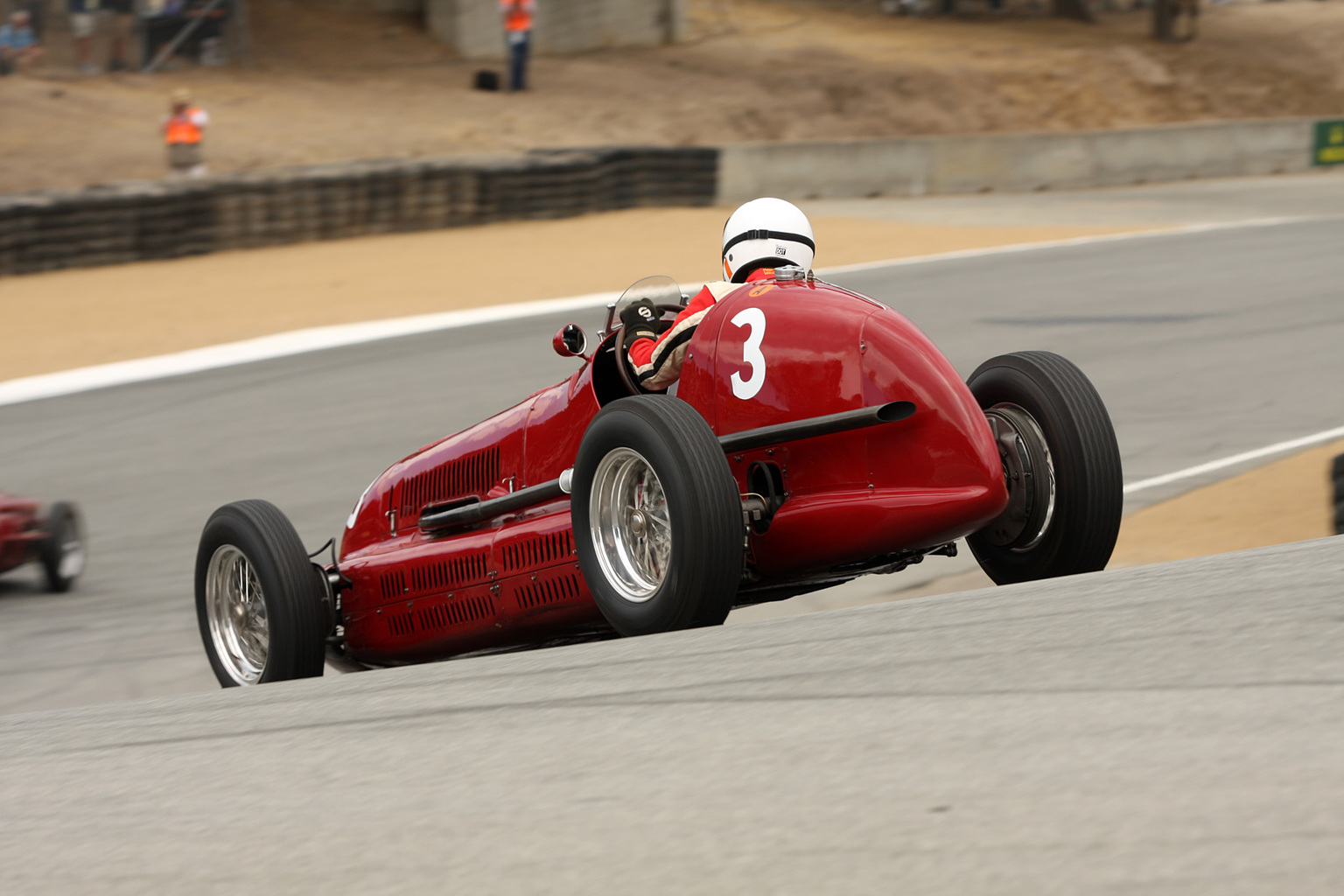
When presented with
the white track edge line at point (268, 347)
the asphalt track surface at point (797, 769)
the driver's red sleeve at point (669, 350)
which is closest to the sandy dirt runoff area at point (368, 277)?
the white track edge line at point (268, 347)

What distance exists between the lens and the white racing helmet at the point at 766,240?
4996 mm

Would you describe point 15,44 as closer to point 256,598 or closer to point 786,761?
point 256,598

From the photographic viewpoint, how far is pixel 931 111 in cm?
3300

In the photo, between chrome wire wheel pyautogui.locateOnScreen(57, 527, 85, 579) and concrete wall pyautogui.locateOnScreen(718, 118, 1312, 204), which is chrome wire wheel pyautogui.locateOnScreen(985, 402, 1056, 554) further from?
concrete wall pyautogui.locateOnScreen(718, 118, 1312, 204)

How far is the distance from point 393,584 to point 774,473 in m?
1.92

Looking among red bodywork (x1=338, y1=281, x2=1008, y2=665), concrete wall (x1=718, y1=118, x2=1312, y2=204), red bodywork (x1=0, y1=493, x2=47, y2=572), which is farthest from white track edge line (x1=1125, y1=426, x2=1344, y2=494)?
concrete wall (x1=718, y1=118, x2=1312, y2=204)

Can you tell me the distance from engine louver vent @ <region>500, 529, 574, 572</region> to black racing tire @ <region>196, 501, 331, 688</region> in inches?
33.7

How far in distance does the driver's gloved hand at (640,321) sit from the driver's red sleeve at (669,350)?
0.27ft

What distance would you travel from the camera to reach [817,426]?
14.3ft

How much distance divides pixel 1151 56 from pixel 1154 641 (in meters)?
37.7

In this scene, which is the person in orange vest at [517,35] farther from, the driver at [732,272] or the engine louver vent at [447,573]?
the driver at [732,272]

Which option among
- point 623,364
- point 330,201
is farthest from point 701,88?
Answer: point 623,364

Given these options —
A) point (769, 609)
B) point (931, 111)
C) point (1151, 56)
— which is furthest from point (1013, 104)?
point (769, 609)

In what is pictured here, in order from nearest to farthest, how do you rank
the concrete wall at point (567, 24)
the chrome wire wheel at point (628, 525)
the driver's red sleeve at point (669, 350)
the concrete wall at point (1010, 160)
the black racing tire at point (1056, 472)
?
the chrome wire wheel at point (628, 525) < the black racing tire at point (1056, 472) < the driver's red sleeve at point (669, 350) < the concrete wall at point (1010, 160) < the concrete wall at point (567, 24)
